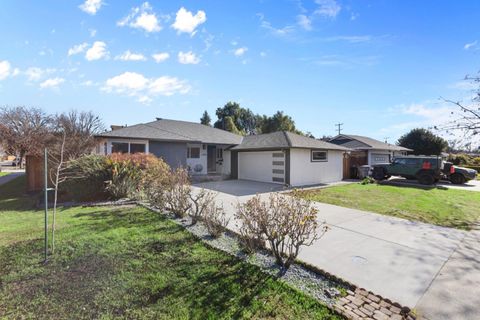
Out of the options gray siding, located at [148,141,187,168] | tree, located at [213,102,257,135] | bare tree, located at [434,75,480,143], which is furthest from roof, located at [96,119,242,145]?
tree, located at [213,102,257,135]

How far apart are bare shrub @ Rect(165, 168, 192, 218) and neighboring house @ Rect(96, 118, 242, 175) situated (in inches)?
313

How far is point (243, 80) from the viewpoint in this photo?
1420cm

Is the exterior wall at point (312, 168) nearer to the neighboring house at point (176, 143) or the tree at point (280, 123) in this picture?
the neighboring house at point (176, 143)

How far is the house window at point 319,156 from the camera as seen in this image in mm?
15845

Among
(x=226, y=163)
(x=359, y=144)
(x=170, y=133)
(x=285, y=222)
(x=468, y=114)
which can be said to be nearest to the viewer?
(x=285, y=222)

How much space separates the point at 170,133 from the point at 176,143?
4.34ft

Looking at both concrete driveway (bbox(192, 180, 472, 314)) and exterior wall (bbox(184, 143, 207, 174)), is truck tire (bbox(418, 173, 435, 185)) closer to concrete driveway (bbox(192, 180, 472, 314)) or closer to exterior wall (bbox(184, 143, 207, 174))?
concrete driveway (bbox(192, 180, 472, 314))

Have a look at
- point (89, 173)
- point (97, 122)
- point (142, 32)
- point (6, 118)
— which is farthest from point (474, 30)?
point (6, 118)

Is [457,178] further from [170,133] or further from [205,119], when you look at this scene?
[205,119]

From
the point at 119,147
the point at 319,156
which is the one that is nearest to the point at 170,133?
the point at 119,147

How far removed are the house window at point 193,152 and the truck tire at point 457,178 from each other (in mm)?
18498

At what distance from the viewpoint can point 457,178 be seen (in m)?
16.5

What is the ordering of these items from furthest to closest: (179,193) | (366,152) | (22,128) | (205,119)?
(205,119) → (22,128) → (366,152) → (179,193)

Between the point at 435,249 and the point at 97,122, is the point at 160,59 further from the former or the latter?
the point at 97,122
